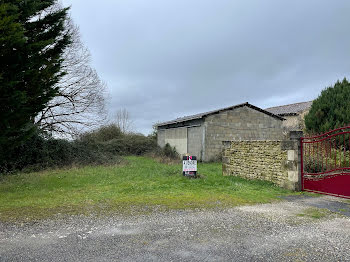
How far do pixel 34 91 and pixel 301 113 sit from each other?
86.0 ft

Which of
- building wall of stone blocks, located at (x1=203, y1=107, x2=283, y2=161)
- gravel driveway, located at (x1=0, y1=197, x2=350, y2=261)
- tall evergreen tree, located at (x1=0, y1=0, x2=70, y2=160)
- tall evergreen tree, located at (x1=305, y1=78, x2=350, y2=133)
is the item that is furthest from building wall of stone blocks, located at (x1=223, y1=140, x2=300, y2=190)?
tall evergreen tree, located at (x1=305, y1=78, x2=350, y2=133)

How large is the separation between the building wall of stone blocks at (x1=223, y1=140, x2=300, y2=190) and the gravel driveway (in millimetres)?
2822

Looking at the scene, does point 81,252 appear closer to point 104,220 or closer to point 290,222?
point 104,220

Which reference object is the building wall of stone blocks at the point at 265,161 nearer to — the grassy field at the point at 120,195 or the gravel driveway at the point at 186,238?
the grassy field at the point at 120,195

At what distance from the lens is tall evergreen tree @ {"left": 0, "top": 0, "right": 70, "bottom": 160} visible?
24.5 feet

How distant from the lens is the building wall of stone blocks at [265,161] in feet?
28.6

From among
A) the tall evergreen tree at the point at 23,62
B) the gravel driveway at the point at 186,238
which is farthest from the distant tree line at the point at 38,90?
the gravel driveway at the point at 186,238

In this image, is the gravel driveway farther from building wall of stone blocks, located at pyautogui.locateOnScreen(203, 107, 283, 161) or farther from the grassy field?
building wall of stone blocks, located at pyautogui.locateOnScreen(203, 107, 283, 161)

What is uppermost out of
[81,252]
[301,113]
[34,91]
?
[301,113]

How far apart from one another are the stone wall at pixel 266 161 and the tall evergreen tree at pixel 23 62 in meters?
7.70

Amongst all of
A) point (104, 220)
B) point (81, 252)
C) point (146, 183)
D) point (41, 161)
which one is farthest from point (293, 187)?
point (41, 161)

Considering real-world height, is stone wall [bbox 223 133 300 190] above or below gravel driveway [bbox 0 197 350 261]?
above

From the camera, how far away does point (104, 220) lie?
5.44 metres

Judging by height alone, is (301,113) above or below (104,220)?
above
